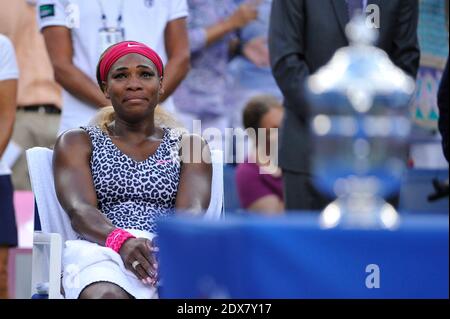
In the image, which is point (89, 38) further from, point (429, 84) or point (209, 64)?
point (429, 84)

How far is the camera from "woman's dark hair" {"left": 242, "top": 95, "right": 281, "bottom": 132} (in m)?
6.23

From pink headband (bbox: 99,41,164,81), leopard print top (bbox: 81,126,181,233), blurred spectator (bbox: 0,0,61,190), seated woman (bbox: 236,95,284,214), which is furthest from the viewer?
blurred spectator (bbox: 0,0,61,190)

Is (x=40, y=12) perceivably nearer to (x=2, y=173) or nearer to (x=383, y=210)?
(x=2, y=173)

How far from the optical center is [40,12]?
5633 millimetres

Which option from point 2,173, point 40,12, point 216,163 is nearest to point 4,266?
point 2,173

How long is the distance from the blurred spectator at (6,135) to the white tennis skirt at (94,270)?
1.67 m

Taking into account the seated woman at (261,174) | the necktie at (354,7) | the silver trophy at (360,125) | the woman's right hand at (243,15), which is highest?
the necktie at (354,7)

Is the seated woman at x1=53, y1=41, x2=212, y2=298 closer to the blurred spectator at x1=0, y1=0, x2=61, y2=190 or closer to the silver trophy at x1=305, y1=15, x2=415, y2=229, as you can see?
the silver trophy at x1=305, y1=15, x2=415, y2=229

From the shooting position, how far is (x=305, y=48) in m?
5.20

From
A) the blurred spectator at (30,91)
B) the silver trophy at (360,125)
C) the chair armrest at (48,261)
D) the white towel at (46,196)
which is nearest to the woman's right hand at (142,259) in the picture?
the chair armrest at (48,261)

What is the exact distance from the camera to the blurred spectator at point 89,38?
5.50 meters

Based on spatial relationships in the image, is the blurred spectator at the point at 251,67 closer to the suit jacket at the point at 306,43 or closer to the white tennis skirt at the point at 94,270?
the suit jacket at the point at 306,43

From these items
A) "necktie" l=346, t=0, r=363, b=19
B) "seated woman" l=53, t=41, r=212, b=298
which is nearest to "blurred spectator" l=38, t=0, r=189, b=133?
"necktie" l=346, t=0, r=363, b=19

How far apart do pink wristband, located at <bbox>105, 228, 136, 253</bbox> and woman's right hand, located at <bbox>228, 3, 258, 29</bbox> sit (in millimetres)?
2836
